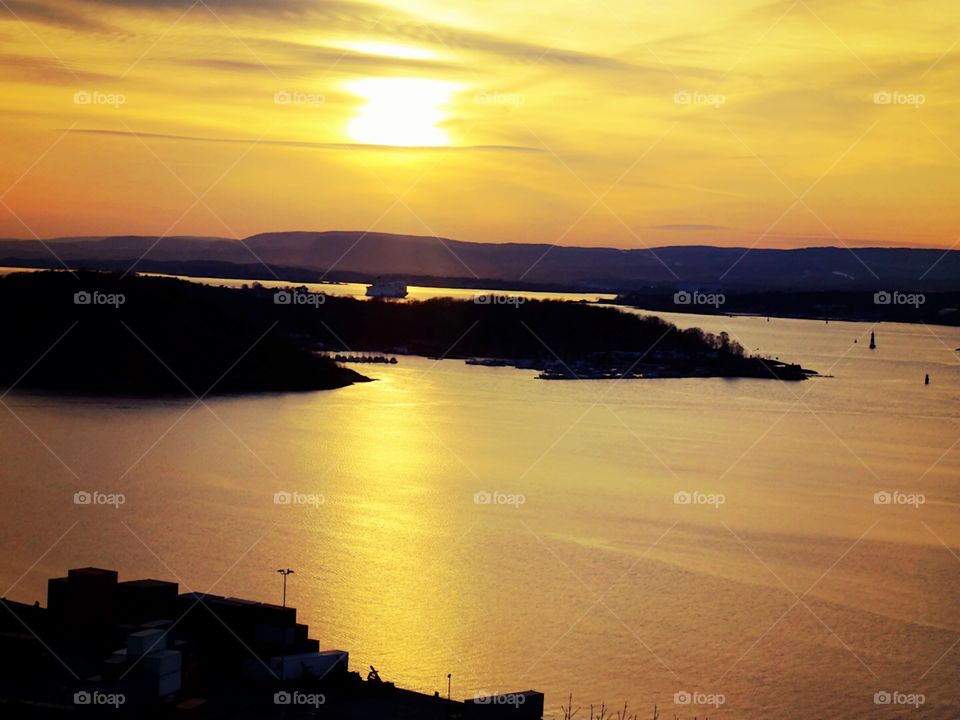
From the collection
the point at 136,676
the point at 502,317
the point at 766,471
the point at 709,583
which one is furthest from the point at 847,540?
the point at 502,317

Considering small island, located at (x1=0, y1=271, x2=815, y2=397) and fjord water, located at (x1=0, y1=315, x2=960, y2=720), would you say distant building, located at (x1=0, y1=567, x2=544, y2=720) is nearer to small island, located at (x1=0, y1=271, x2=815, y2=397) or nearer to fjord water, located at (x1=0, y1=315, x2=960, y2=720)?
fjord water, located at (x1=0, y1=315, x2=960, y2=720)

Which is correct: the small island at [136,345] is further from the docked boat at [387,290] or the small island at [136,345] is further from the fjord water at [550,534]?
the docked boat at [387,290]

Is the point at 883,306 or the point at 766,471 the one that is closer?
the point at 766,471

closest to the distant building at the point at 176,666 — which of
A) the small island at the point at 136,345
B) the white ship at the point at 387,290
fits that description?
the small island at the point at 136,345

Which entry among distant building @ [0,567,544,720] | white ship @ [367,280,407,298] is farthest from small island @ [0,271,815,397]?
distant building @ [0,567,544,720]

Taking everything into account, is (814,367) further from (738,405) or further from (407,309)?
(407,309)

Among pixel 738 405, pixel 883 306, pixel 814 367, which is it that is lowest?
pixel 738 405

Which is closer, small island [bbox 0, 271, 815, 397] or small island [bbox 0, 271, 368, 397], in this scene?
small island [bbox 0, 271, 368, 397]
